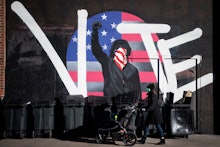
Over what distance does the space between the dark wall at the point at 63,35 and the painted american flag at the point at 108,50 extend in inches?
9.3

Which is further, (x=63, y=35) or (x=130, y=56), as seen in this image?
(x=130, y=56)

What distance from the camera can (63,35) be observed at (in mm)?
13055

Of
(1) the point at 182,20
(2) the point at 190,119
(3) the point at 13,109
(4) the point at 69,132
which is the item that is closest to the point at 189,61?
(1) the point at 182,20

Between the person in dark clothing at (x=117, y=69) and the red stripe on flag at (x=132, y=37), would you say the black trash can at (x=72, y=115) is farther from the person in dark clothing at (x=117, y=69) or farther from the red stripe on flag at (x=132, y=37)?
the red stripe on flag at (x=132, y=37)

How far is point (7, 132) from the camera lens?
11.6 m

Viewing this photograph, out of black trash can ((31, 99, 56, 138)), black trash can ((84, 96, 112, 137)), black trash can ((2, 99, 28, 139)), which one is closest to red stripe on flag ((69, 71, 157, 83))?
black trash can ((84, 96, 112, 137))

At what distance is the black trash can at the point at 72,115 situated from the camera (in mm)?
11625

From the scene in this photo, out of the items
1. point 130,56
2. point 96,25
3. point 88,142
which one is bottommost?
point 88,142

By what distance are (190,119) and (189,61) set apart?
2589mm

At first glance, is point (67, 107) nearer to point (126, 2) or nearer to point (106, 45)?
point (106, 45)

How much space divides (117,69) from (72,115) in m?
2.71

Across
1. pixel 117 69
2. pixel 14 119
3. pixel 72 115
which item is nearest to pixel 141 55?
pixel 117 69

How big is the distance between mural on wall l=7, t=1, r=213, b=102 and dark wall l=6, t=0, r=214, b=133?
19 centimetres

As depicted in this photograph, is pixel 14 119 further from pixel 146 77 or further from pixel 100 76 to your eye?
pixel 146 77
